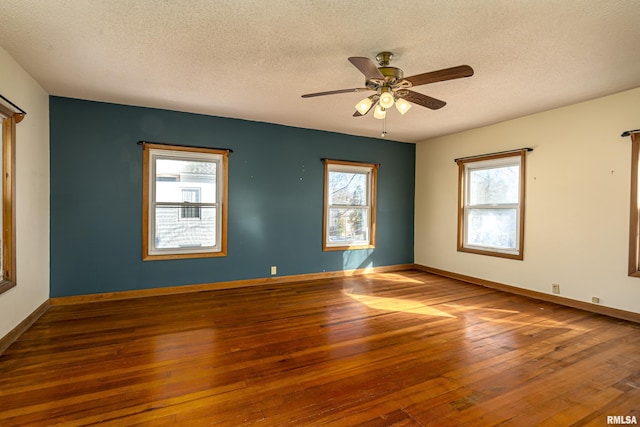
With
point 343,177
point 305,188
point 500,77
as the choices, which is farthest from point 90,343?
point 500,77

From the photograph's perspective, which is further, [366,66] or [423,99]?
[423,99]

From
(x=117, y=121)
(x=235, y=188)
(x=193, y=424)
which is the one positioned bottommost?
(x=193, y=424)

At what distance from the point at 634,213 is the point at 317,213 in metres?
3.95

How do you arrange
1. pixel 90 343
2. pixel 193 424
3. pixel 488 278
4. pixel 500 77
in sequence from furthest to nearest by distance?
pixel 488 278 → pixel 500 77 → pixel 90 343 → pixel 193 424

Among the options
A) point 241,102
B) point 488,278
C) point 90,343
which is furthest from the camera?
point 488,278

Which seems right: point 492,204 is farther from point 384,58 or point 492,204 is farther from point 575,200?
point 384,58

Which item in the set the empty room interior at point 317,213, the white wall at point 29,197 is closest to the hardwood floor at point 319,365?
the empty room interior at point 317,213

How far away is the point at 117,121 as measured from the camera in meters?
4.09

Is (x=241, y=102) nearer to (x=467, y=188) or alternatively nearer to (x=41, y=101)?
(x=41, y=101)

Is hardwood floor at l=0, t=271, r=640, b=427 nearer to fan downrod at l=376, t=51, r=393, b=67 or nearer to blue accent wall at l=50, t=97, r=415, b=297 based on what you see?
blue accent wall at l=50, t=97, r=415, b=297

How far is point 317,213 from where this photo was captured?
538cm

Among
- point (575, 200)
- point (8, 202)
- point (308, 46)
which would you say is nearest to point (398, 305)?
point (575, 200)

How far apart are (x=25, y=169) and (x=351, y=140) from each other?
4409mm

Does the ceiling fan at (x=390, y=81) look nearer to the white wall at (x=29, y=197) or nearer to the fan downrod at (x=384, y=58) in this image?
the fan downrod at (x=384, y=58)
